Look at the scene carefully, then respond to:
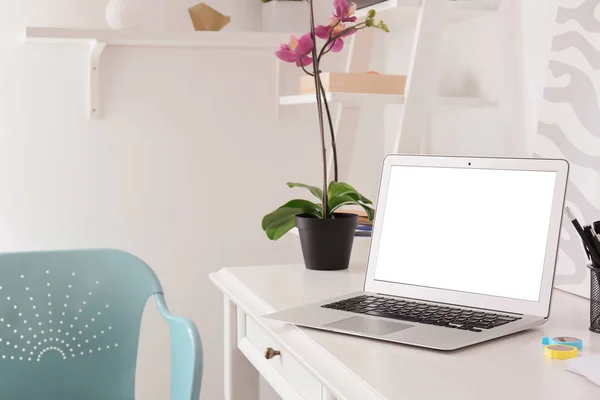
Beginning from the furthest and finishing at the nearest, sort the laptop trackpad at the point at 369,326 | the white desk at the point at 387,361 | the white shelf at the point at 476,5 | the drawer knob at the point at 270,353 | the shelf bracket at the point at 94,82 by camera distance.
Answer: the shelf bracket at the point at 94,82, the white shelf at the point at 476,5, the drawer knob at the point at 270,353, the laptop trackpad at the point at 369,326, the white desk at the point at 387,361

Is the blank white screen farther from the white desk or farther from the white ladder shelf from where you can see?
the white ladder shelf

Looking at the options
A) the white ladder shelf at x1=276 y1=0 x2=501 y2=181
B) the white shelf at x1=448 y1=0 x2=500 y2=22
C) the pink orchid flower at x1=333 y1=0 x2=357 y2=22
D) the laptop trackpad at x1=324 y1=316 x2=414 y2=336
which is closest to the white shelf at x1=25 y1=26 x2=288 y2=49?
the white ladder shelf at x1=276 y1=0 x2=501 y2=181

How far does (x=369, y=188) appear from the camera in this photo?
2.25 meters

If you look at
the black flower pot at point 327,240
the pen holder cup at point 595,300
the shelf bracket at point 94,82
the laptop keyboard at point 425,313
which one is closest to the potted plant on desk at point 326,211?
the black flower pot at point 327,240

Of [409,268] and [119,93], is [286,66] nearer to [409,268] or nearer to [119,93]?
[119,93]

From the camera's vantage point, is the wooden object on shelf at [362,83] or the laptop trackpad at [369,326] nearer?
the laptop trackpad at [369,326]

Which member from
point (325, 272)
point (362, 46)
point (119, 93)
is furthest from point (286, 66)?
point (325, 272)

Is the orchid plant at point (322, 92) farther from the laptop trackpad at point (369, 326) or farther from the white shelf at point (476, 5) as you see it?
the laptop trackpad at point (369, 326)

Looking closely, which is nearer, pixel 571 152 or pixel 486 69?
pixel 571 152

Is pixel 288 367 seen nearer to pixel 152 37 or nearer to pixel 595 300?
pixel 595 300

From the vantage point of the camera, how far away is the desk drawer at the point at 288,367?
1.07 metres

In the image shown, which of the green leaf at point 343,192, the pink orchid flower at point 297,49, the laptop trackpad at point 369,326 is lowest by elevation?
the laptop trackpad at point 369,326

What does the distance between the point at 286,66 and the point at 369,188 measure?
1.37ft

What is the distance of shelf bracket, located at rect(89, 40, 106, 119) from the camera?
79.9 inches
